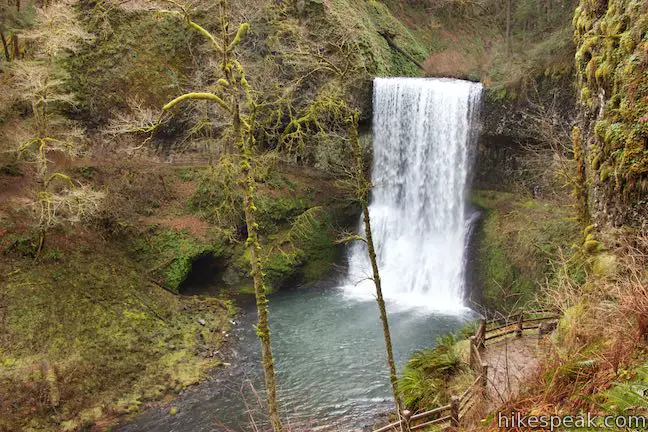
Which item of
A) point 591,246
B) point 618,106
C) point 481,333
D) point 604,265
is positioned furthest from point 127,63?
point 604,265

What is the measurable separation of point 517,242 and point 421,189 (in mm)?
5354

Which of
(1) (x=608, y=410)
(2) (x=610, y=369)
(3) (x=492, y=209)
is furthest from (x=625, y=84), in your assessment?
(3) (x=492, y=209)

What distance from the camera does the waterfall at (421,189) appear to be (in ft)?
65.7

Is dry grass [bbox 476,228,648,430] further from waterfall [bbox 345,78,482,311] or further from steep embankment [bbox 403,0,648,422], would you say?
waterfall [bbox 345,78,482,311]

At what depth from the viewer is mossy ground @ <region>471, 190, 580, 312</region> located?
50.3 ft

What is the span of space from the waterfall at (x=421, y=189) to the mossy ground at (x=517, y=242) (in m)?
1.15

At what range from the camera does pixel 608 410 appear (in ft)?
12.3

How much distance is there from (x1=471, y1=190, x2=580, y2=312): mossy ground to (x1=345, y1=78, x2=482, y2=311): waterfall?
1.15 m

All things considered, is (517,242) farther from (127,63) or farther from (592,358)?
(127,63)

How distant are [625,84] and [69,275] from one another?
16.0 meters

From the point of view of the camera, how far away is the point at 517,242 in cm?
1761

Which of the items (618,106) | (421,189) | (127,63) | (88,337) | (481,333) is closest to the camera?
(618,106)

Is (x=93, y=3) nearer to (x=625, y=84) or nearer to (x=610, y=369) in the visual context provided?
(x=625, y=84)

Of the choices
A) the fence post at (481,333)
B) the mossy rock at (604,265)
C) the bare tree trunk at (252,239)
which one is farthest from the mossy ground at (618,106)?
the bare tree trunk at (252,239)
